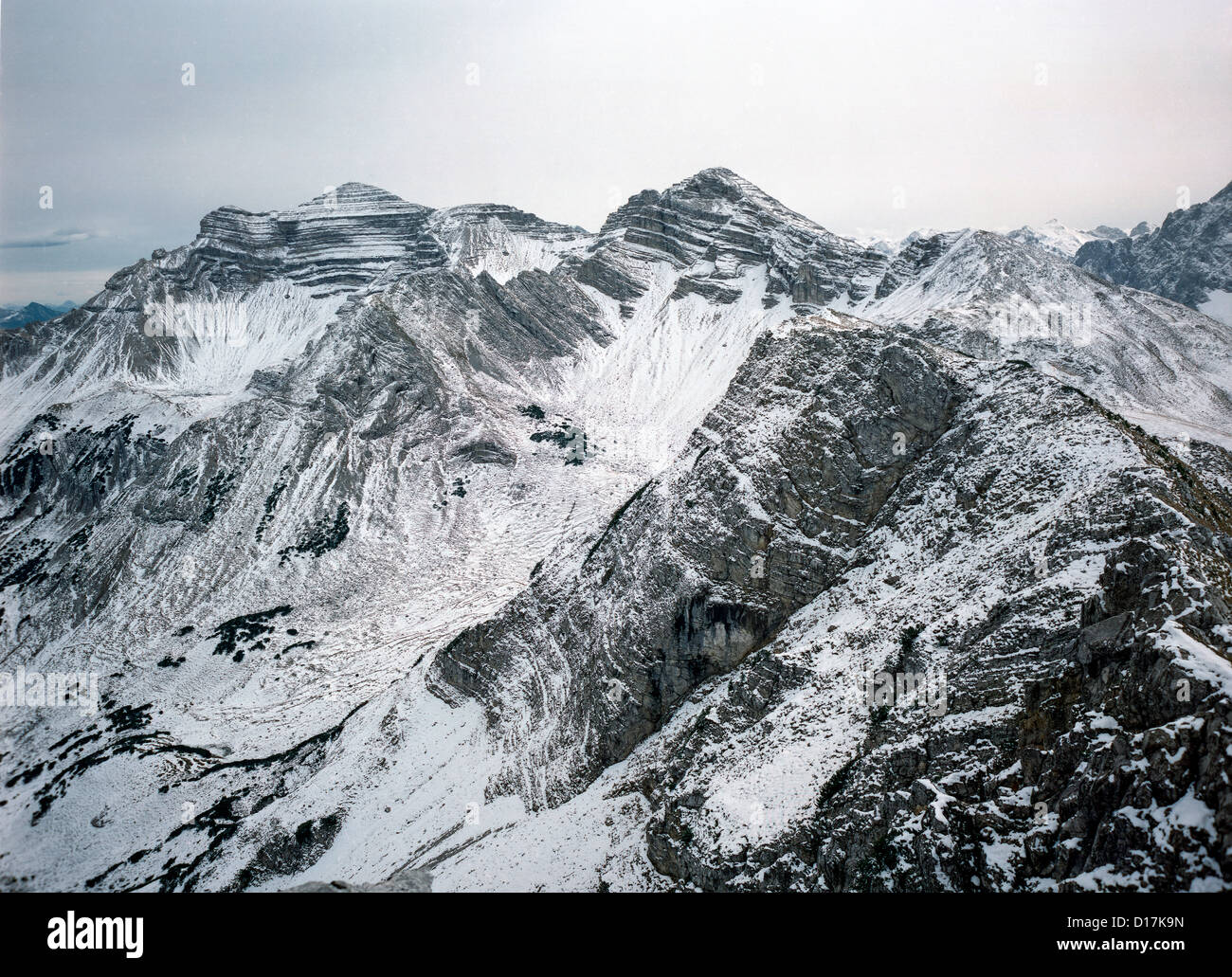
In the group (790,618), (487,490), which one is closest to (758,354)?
(790,618)

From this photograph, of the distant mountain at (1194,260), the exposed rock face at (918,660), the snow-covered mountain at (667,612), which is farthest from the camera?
the distant mountain at (1194,260)

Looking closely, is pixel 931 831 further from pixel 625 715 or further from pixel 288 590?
pixel 288 590

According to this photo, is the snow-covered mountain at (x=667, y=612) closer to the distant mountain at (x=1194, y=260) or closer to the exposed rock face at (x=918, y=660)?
the exposed rock face at (x=918, y=660)

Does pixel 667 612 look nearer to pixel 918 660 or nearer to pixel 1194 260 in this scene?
pixel 918 660

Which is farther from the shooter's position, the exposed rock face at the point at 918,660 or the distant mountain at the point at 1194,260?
the distant mountain at the point at 1194,260

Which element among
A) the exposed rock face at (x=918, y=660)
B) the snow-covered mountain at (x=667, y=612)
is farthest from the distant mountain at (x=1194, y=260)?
the exposed rock face at (x=918, y=660)

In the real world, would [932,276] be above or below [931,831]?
above
